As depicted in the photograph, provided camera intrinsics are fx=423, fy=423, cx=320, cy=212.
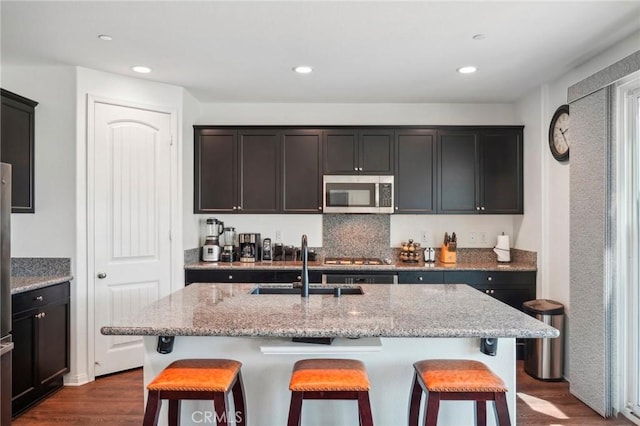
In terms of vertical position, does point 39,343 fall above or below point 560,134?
below

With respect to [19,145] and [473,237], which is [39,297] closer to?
[19,145]

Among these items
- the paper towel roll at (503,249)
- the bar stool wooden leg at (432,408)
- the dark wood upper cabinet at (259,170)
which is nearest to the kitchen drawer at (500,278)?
the paper towel roll at (503,249)

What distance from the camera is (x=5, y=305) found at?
7.50 ft

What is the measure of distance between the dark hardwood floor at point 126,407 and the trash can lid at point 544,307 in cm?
58

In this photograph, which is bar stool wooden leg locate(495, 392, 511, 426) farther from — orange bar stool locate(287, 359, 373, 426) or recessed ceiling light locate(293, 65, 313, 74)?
recessed ceiling light locate(293, 65, 313, 74)

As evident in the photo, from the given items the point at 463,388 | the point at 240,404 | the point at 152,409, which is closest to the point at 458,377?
the point at 463,388

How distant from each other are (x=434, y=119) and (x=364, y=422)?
11.8ft

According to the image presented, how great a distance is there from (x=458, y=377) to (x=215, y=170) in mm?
3314

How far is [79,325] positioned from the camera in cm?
342

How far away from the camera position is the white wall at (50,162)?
11.2ft

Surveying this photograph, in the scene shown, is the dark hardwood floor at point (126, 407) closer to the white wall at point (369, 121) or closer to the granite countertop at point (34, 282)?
the granite countertop at point (34, 282)

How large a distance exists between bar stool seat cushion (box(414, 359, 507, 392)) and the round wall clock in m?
2.45

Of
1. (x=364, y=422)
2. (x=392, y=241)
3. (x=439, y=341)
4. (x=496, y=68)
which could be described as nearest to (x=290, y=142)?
(x=392, y=241)

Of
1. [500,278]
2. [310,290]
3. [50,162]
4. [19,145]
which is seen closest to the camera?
[310,290]
